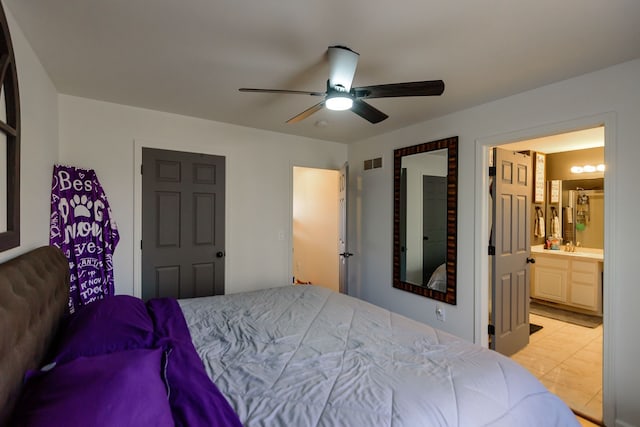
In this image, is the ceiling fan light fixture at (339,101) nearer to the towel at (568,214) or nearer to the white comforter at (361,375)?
the white comforter at (361,375)

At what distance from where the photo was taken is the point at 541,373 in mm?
2764

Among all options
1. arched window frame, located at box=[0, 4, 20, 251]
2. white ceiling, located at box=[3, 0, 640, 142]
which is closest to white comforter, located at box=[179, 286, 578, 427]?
arched window frame, located at box=[0, 4, 20, 251]

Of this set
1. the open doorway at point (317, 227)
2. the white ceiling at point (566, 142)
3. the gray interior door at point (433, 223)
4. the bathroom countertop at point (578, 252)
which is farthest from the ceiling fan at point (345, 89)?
the bathroom countertop at point (578, 252)

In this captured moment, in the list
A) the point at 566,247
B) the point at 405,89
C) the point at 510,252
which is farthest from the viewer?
the point at 566,247

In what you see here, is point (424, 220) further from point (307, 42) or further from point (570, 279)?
point (570, 279)

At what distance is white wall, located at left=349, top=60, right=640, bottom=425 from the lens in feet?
6.47

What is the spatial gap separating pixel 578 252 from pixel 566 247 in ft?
0.55

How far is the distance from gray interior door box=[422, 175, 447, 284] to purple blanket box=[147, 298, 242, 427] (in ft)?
8.62

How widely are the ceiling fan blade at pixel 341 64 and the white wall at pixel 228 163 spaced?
1988 mm

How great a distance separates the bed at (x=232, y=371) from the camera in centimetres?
90

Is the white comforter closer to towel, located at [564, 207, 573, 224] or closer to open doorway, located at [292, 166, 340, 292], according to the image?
open doorway, located at [292, 166, 340, 292]

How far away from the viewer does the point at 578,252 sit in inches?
176

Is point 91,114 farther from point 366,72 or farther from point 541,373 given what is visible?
point 541,373

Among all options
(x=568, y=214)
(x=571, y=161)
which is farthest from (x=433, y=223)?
(x=571, y=161)
